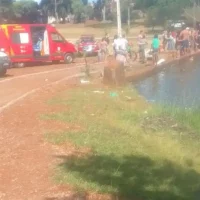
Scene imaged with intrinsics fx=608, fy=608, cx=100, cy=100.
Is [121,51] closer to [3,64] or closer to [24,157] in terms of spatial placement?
[3,64]

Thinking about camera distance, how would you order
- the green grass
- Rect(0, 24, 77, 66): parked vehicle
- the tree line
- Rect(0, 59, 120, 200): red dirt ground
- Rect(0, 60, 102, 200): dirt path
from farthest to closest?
the tree line
Rect(0, 24, 77, 66): parked vehicle
the green grass
Rect(0, 60, 102, 200): dirt path
Rect(0, 59, 120, 200): red dirt ground

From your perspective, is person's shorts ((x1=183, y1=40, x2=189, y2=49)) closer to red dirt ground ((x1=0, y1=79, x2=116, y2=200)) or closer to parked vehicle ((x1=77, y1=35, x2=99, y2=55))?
parked vehicle ((x1=77, y1=35, x2=99, y2=55))

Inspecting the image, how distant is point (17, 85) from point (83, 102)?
6221 mm

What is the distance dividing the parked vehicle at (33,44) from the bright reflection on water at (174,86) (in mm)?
6119

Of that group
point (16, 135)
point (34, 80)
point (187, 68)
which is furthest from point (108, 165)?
point (187, 68)

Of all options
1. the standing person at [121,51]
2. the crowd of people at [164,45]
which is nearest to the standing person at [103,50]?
the crowd of people at [164,45]

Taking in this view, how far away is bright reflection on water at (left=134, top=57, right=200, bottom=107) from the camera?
17.7 metres

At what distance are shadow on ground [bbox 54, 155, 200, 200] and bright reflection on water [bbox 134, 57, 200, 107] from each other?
21.7ft

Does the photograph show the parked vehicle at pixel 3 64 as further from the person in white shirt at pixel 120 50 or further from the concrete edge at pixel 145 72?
the concrete edge at pixel 145 72

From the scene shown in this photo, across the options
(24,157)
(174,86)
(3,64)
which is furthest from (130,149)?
(3,64)

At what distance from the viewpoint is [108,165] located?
8820 millimetres

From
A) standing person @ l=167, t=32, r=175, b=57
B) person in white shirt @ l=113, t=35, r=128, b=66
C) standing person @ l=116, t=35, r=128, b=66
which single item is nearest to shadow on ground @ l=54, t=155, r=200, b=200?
standing person @ l=116, t=35, r=128, b=66

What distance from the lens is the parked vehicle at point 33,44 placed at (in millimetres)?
28969

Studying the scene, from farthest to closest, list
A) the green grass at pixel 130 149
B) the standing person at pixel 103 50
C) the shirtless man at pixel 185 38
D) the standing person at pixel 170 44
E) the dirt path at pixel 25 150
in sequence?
the standing person at pixel 170 44 < the shirtless man at pixel 185 38 < the standing person at pixel 103 50 < the green grass at pixel 130 149 < the dirt path at pixel 25 150
